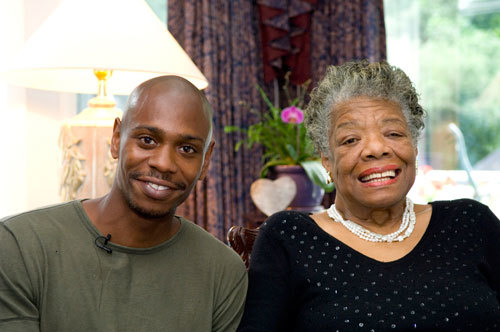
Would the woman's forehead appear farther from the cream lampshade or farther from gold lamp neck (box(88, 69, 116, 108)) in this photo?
gold lamp neck (box(88, 69, 116, 108))

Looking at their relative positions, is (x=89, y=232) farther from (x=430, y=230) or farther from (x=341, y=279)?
(x=430, y=230)

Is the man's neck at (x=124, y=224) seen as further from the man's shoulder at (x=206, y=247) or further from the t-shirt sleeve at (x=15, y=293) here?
the t-shirt sleeve at (x=15, y=293)

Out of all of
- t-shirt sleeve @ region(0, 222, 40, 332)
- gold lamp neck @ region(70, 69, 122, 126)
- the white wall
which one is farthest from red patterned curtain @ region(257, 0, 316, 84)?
t-shirt sleeve @ region(0, 222, 40, 332)

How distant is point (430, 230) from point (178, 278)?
0.67 meters

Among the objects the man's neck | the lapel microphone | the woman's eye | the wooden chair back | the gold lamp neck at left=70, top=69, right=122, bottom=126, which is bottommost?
the wooden chair back

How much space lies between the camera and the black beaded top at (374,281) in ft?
4.30

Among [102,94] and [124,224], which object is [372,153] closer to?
[124,224]

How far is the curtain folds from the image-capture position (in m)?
3.34

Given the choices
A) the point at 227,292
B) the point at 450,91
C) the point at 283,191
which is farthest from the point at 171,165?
the point at 450,91

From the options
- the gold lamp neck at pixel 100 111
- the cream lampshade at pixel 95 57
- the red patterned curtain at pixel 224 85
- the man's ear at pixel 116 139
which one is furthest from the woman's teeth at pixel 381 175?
the red patterned curtain at pixel 224 85

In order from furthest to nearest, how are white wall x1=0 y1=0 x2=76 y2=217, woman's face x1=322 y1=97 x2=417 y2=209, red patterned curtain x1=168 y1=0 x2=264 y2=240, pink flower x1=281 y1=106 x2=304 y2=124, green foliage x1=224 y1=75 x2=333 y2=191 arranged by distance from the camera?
red patterned curtain x1=168 y1=0 x2=264 y2=240 < pink flower x1=281 y1=106 x2=304 y2=124 < green foliage x1=224 y1=75 x2=333 y2=191 < white wall x1=0 y1=0 x2=76 y2=217 < woman's face x1=322 y1=97 x2=417 y2=209

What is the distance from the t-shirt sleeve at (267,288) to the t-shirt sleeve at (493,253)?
0.51m

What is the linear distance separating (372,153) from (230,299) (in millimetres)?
499

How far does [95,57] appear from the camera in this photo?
182cm
